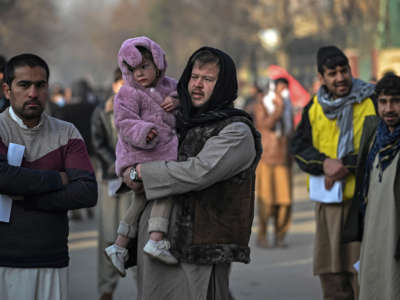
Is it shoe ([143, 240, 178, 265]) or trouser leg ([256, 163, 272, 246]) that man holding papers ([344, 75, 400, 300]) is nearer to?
shoe ([143, 240, 178, 265])

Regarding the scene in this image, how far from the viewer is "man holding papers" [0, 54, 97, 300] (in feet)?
12.9

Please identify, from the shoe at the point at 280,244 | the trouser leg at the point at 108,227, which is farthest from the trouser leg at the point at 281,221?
the trouser leg at the point at 108,227

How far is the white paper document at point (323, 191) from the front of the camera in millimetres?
5934

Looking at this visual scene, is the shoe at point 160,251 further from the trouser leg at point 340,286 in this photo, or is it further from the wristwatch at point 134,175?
the trouser leg at point 340,286

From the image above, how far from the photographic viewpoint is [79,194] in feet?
13.3

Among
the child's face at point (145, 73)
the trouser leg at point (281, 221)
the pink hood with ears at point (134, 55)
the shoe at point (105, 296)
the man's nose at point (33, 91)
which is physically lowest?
the shoe at point (105, 296)

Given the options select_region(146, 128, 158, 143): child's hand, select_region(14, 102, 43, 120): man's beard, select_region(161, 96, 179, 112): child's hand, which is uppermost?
select_region(161, 96, 179, 112): child's hand

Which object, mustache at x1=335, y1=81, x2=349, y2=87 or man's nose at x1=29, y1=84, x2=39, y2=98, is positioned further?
mustache at x1=335, y1=81, x2=349, y2=87

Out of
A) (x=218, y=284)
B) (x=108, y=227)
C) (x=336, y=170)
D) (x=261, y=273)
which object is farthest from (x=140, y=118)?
(x=261, y=273)

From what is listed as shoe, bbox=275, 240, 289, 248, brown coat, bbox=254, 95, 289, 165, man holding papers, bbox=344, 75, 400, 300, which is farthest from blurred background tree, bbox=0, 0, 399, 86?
man holding papers, bbox=344, 75, 400, 300

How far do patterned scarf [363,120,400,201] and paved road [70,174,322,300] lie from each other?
2.38 meters

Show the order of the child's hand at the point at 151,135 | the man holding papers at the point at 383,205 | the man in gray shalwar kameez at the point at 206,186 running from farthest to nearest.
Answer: the man holding papers at the point at 383,205, the child's hand at the point at 151,135, the man in gray shalwar kameez at the point at 206,186

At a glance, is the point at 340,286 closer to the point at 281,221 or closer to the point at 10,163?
the point at 10,163

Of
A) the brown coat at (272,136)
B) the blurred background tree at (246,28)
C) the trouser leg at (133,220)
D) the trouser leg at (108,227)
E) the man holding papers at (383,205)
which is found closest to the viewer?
the trouser leg at (133,220)
